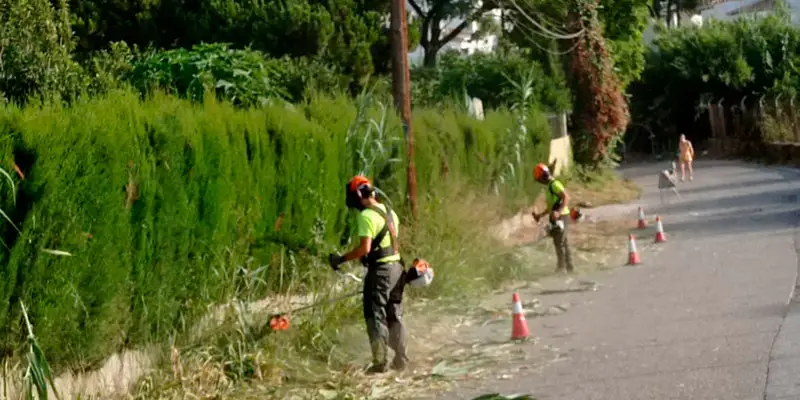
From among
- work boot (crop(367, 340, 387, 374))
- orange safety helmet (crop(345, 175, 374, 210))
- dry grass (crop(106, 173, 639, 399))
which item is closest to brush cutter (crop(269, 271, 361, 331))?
dry grass (crop(106, 173, 639, 399))

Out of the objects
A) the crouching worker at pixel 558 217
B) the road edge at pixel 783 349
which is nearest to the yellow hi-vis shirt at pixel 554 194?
the crouching worker at pixel 558 217

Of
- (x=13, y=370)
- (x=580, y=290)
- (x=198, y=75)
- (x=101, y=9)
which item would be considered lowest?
(x=580, y=290)

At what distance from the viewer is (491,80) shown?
35062mm

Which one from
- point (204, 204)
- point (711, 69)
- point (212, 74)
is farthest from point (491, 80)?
point (204, 204)

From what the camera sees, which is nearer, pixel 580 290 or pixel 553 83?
pixel 580 290

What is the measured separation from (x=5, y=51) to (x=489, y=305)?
7.25m

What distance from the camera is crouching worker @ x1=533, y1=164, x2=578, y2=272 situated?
15.9 metres

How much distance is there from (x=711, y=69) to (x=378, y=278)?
141ft

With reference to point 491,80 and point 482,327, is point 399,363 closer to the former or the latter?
point 482,327

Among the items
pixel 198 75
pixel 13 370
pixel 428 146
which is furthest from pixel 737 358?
pixel 198 75

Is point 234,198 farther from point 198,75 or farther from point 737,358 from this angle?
point 198,75

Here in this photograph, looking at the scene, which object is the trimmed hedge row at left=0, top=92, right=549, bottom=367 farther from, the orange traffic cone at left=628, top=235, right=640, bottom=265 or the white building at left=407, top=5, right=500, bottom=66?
the white building at left=407, top=5, right=500, bottom=66

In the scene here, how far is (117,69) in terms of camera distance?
19.1m

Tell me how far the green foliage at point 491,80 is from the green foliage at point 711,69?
15.1 meters
